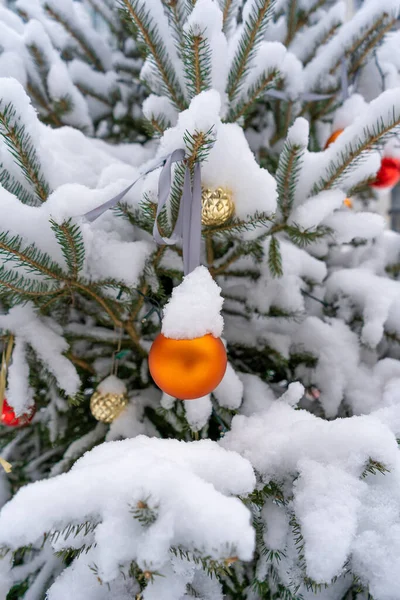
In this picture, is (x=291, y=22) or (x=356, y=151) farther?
(x=291, y=22)

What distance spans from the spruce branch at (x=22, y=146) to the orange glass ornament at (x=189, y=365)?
0.35 m

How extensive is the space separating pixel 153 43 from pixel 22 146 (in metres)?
0.34

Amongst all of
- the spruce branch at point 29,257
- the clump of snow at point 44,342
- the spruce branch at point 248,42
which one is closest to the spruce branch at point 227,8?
the spruce branch at point 248,42

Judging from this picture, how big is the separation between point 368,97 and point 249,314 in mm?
842

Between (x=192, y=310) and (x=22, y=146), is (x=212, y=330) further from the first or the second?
(x=22, y=146)

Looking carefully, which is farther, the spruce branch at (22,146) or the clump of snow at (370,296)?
the clump of snow at (370,296)

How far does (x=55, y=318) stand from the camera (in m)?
0.84

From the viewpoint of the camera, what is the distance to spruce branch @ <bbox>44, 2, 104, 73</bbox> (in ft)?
3.71

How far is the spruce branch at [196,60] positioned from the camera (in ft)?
1.94

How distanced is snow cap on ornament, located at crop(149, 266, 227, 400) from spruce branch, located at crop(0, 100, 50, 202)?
32cm

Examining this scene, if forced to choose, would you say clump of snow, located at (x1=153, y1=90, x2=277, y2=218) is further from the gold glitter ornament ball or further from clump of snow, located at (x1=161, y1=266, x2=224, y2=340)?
the gold glitter ornament ball

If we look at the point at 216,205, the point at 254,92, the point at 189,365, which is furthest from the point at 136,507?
the point at 254,92

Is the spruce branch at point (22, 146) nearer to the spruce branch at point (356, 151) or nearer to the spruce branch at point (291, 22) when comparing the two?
the spruce branch at point (356, 151)

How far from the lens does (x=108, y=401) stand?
851mm
